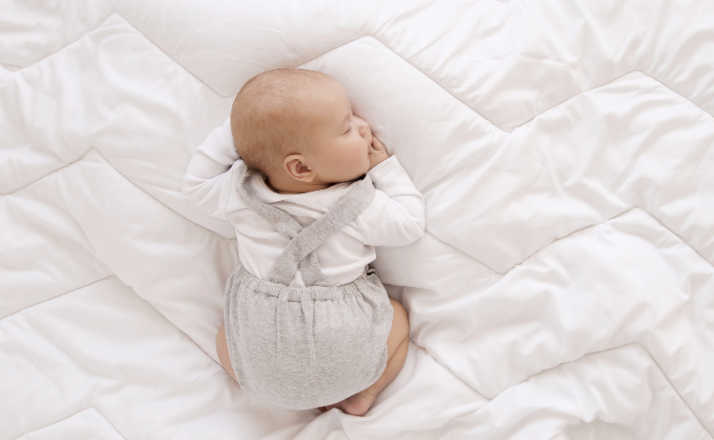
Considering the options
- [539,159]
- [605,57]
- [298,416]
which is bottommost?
[298,416]

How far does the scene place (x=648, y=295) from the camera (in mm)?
947

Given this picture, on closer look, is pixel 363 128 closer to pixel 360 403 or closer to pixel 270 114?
pixel 270 114

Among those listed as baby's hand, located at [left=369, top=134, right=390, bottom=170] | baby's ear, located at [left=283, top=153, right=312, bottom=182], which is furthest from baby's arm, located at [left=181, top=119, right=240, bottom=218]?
baby's hand, located at [left=369, top=134, right=390, bottom=170]

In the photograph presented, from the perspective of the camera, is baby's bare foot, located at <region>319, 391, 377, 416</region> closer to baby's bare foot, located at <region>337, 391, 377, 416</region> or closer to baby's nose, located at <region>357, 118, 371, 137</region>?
baby's bare foot, located at <region>337, 391, 377, 416</region>

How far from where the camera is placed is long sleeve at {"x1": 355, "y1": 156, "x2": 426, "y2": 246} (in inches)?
39.3

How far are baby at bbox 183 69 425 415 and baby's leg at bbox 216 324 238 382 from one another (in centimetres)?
4

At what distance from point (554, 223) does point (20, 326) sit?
2.92 ft

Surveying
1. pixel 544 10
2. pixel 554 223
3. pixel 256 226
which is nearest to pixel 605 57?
pixel 544 10

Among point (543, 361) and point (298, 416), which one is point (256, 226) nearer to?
point (298, 416)

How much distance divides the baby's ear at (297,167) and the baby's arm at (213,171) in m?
0.11

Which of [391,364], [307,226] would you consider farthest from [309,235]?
[391,364]

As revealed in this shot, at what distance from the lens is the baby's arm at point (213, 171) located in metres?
1.05

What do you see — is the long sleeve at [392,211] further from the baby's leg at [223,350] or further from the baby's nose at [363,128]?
the baby's leg at [223,350]

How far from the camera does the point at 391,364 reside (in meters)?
1.05
